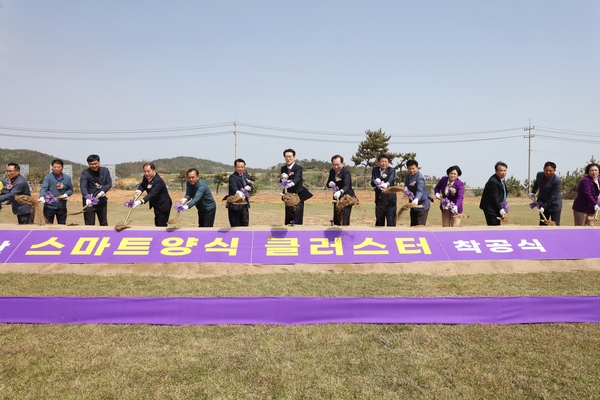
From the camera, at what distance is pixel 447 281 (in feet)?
19.1

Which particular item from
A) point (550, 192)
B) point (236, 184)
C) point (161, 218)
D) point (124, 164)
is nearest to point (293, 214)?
point (236, 184)

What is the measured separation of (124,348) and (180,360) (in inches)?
23.9

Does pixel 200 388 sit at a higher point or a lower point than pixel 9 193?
lower

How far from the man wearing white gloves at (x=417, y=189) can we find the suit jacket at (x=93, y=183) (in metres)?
5.80

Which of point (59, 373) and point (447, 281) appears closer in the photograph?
point (59, 373)

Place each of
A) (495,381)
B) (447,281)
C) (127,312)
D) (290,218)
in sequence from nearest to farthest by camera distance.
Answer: (495,381) < (127,312) < (447,281) < (290,218)

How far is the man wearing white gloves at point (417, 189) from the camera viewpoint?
24.7ft

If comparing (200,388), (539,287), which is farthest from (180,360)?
(539,287)

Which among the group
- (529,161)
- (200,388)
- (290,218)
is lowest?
(200,388)

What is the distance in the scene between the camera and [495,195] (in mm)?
7480

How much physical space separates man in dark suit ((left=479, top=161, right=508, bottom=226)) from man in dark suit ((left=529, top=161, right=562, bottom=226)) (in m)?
0.75

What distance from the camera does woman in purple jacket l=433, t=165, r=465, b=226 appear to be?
768 centimetres

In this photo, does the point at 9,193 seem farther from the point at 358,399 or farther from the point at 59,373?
the point at 358,399

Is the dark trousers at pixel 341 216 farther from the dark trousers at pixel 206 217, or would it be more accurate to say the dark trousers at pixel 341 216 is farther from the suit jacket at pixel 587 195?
the suit jacket at pixel 587 195
